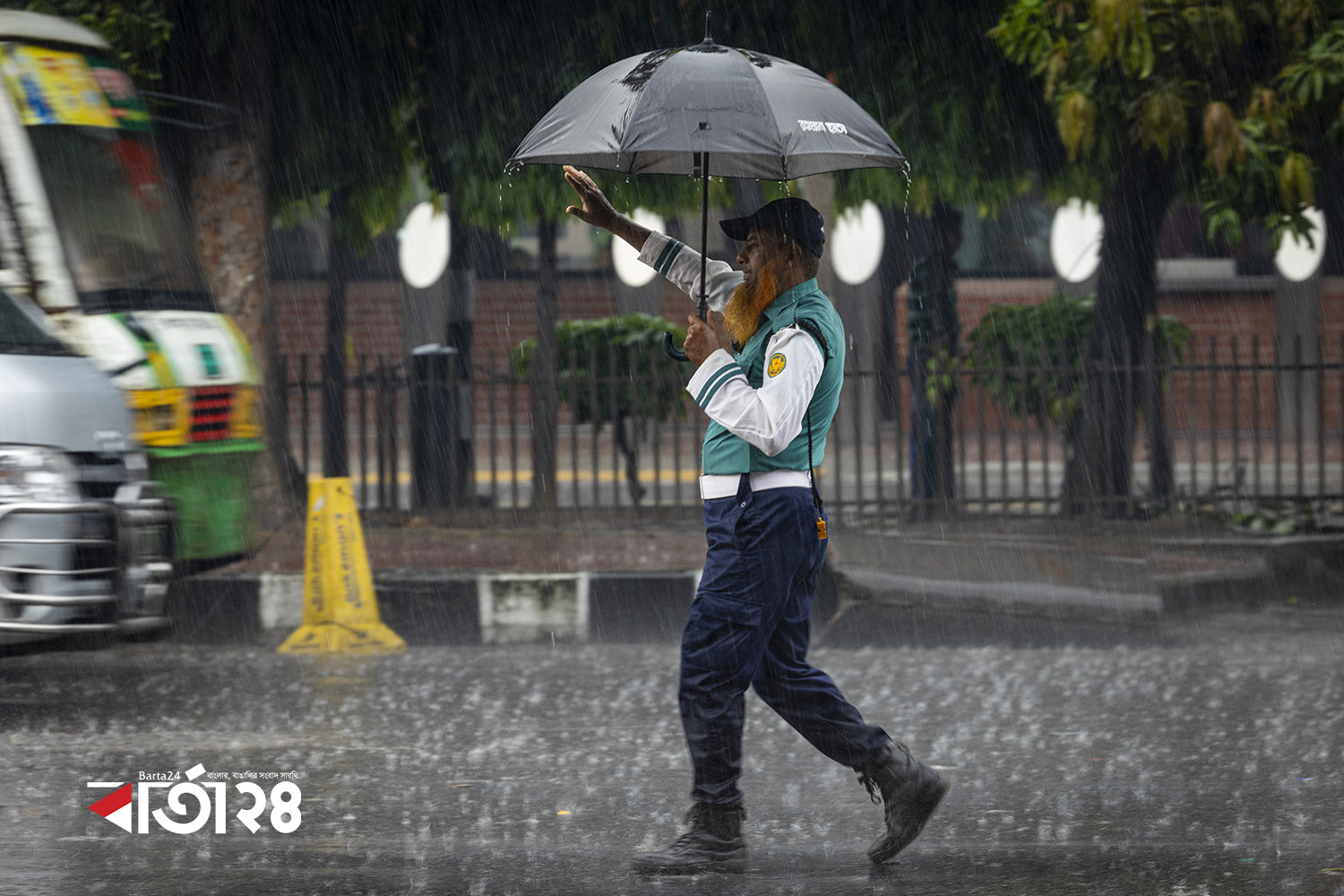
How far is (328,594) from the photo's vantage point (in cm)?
891

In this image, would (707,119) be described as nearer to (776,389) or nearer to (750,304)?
(750,304)

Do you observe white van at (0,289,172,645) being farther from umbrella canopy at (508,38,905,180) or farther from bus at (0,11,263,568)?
umbrella canopy at (508,38,905,180)

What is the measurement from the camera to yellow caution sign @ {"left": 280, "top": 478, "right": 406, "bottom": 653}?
28.7 ft

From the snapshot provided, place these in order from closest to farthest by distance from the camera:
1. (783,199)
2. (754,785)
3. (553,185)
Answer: (783,199) → (754,785) → (553,185)

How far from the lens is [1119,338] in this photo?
1274 centimetres

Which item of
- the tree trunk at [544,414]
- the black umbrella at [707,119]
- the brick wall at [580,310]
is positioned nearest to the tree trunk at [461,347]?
the tree trunk at [544,414]

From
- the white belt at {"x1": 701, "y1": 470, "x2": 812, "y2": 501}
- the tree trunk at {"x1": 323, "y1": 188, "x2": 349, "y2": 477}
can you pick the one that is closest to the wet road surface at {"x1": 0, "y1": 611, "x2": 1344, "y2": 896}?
the white belt at {"x1": 701, "y1": 470, "x2": 812, "y2": 501}

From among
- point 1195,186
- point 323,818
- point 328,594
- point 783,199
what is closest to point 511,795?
point 323,818

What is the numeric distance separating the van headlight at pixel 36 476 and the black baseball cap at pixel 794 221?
269cm

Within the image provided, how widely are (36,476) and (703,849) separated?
2832 millimetres

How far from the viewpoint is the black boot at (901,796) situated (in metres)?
4.79

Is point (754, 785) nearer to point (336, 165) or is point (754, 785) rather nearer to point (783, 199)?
point (783, 199)

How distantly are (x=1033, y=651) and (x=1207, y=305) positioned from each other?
19.1 meters

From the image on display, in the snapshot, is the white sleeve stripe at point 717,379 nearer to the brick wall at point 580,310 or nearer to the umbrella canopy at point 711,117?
the umbrella canopy at point 711,117
